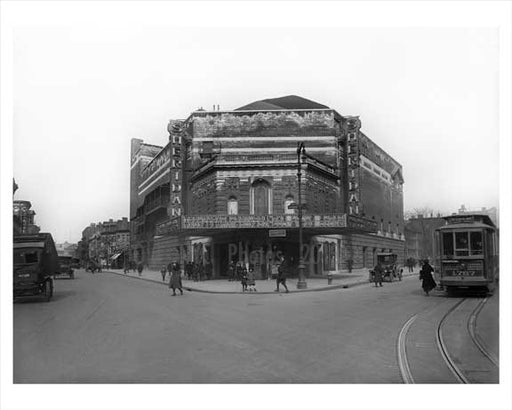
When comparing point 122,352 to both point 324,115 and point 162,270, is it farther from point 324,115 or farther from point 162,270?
point 324,115

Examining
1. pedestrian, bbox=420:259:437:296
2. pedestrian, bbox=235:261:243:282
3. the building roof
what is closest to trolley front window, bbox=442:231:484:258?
pedestrian, bbox=420:259:437:296

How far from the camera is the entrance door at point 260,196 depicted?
1101 inches

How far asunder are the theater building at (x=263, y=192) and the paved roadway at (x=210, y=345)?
535 inches

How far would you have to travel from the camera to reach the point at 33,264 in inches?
250

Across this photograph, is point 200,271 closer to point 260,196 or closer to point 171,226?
point 171,226

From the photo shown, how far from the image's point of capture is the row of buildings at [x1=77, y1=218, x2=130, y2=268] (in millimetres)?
9252

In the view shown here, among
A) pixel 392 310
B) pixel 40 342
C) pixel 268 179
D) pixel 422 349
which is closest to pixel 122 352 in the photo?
pixel 40 342

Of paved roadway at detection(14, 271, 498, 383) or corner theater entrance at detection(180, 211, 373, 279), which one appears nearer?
paved roadway at detection(14, 271, 498, 383)

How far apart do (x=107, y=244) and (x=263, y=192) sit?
617 inches

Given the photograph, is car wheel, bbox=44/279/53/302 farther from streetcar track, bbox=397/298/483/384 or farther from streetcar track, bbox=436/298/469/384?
streetcar track, bbox=436/298/469/384

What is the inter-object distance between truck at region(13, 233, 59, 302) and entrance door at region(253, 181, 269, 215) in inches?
818

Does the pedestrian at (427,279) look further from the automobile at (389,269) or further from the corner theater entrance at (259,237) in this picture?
the corner theater entrance at (259,237)

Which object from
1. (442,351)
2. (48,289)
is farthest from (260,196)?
(442,351)

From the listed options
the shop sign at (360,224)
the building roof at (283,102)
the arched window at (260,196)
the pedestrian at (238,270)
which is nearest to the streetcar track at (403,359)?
the building roof at (283,102)
